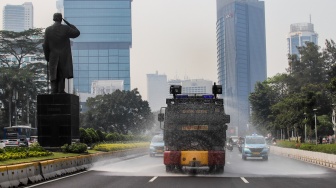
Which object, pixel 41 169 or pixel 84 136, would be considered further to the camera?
pixel 84 136

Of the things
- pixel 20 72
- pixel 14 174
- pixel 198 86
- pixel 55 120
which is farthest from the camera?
pixel 198 86

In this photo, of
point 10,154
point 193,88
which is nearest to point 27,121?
point 10,154

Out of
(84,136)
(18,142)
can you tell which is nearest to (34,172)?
(84,136)

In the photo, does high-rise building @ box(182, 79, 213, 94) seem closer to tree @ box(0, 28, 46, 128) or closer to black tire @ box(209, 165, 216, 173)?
tree @ box(0, 28, 46, 128)

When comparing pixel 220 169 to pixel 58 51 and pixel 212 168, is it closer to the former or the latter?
pixel 212 168

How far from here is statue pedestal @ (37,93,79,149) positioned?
29750mm

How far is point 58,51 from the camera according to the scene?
31.2 m

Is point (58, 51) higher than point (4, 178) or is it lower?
higher

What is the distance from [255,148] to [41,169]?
2017cm

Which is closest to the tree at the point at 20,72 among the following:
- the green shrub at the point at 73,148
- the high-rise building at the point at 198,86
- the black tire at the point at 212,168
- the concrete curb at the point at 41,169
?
the green shrub at the point at 73,148

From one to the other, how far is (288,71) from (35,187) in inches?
3427

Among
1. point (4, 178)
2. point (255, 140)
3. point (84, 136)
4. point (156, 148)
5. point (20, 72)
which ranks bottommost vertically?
point (156, 148)

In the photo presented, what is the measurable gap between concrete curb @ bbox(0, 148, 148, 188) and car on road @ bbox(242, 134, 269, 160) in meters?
11.9

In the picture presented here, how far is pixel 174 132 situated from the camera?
2150 centimetres
